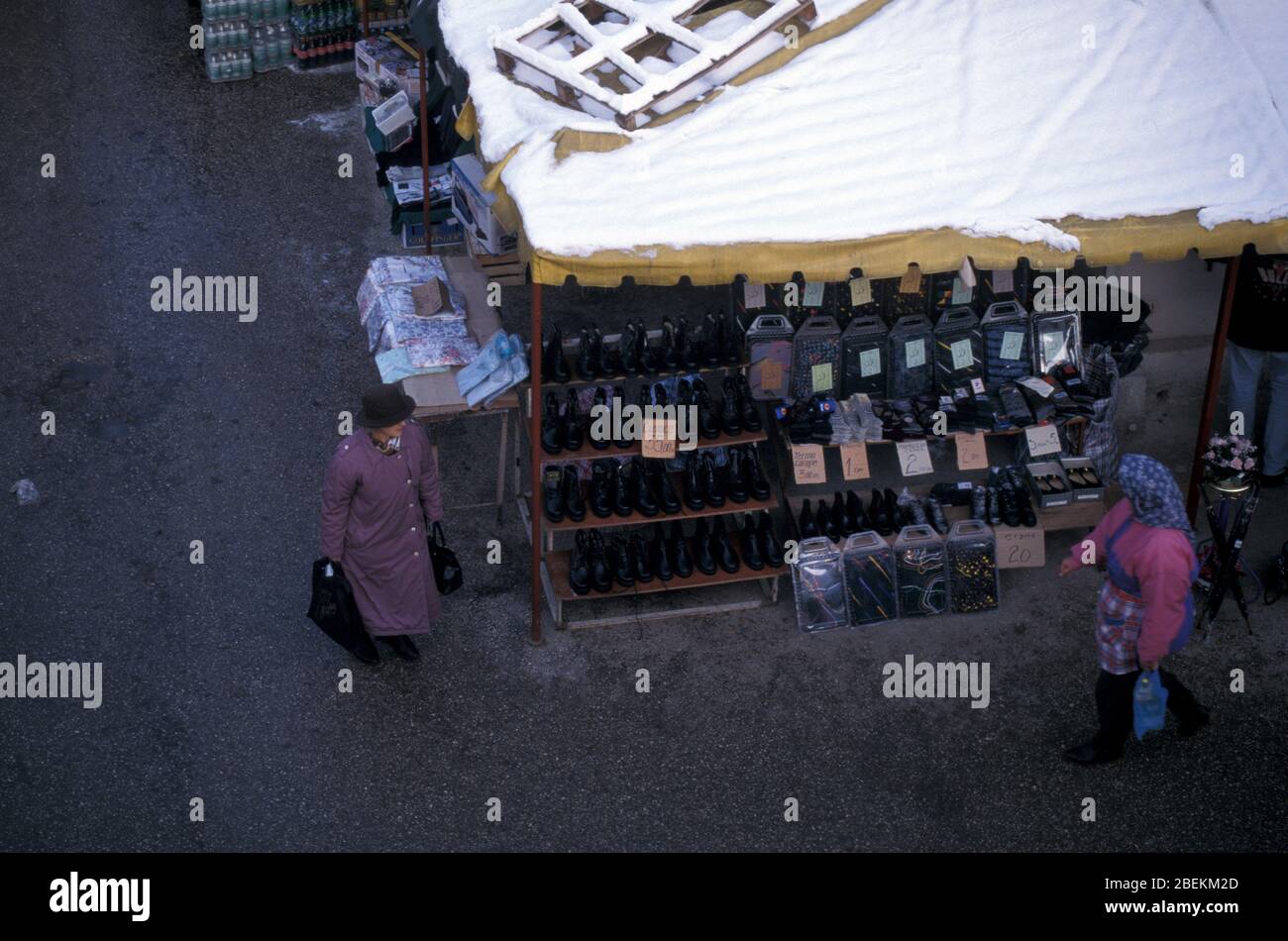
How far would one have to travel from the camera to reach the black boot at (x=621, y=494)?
22.8ft

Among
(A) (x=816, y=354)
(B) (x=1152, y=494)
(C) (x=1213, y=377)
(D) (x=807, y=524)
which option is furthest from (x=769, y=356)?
(B) (x=1152, y=494)

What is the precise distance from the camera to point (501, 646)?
22.4 feet

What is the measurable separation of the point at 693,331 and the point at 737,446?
2.99 feet

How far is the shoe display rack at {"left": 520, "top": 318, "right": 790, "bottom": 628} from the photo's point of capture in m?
6.94

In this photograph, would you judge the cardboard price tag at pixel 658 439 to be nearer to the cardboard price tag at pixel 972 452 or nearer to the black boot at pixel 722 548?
the black boot at pixel 722 548

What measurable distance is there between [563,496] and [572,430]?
1.10ft

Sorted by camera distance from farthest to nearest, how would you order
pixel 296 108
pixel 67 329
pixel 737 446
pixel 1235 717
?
pixel 296 108, pixel 67 329, pixel 737 446, pixel 1235 717

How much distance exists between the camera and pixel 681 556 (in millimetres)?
7039

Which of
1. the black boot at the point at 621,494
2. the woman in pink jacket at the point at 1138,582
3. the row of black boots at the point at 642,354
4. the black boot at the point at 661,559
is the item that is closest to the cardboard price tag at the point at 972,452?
the woman in pink jacket at the point at 1138,582

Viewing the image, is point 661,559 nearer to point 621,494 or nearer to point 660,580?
point 660,580

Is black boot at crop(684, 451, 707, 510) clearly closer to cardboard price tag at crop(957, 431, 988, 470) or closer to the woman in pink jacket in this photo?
cardboard price tag at crop(957, 431, 988, 470)

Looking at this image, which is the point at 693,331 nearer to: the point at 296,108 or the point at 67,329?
the point at 67,329

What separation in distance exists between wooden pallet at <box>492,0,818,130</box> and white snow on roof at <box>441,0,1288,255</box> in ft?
0.41

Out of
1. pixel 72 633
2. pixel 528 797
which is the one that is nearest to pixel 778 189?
pixel 528 797
